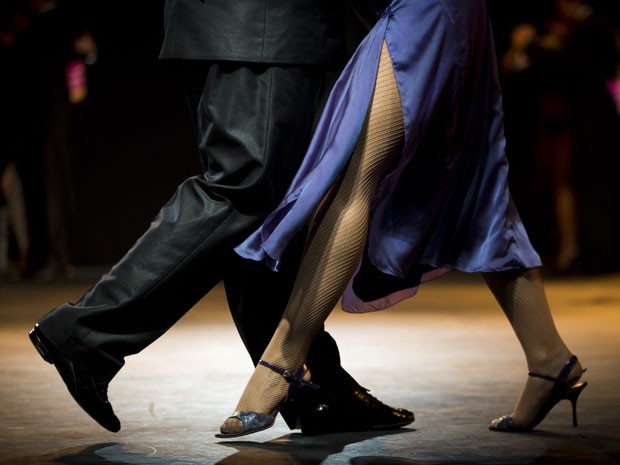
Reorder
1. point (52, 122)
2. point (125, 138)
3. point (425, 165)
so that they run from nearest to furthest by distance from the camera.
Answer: point (425, 165) < point (52, 122) < point (125, 138)

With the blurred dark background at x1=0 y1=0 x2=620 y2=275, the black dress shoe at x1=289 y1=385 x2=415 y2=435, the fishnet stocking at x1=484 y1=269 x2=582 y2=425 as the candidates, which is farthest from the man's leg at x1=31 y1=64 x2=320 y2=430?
the blurred dark background at x1=0 y1=0 x2=620 y2=275

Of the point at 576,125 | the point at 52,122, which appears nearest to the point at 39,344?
the point at 52,122

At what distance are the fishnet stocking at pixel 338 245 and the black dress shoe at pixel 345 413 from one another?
0.16 metres

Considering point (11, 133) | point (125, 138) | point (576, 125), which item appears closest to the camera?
point (11, 133)

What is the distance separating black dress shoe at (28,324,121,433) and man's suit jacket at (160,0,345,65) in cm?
56

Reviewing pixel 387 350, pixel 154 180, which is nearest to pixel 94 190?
pixel 154 180

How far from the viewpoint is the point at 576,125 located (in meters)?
7.00

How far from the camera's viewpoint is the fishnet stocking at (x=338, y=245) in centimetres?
206

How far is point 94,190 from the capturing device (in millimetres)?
7871

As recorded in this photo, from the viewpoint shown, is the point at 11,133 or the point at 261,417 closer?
the point at 261,417

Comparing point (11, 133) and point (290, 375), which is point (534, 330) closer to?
point (290, 375)

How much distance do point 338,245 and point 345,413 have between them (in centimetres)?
37

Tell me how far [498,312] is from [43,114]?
3.17 meters

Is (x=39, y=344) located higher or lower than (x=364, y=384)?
higher
